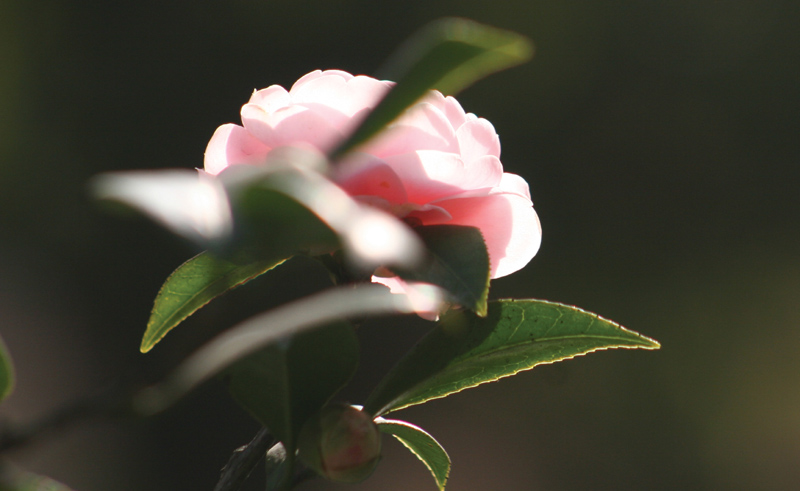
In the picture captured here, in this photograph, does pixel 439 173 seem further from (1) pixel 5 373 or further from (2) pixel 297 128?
(1) pixel 5 373

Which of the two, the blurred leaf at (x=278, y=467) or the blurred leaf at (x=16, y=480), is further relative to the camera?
the blurred leaf at (x=278, y=467)

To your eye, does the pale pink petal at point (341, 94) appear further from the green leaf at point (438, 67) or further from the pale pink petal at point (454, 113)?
the green leaf at point (438, 67)

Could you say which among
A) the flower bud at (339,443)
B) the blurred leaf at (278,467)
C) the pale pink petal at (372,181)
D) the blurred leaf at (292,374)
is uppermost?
the pale pink petal at (372,181)

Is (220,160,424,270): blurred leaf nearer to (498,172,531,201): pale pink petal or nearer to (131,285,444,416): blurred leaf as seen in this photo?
(131,285,444,416): blurred leaf

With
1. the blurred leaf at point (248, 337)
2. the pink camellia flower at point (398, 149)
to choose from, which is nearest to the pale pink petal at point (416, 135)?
the pink camellia flower at point (398, 149)

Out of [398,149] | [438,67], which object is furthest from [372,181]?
[438,67]

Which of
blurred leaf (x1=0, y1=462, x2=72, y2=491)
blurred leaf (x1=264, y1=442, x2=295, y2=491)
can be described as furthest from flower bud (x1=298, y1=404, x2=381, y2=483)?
blurred leaf (x1=0, y1=462, x2=72, y2=491)
